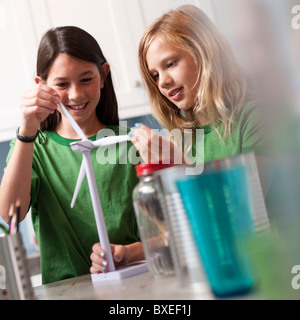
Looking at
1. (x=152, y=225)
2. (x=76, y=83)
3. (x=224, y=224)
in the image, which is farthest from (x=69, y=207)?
(x=224, y=224)

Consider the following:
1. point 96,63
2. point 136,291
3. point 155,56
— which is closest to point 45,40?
point 96,63

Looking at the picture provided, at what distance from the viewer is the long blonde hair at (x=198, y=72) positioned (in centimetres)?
126

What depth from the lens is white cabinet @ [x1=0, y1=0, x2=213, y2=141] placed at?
7.28 feet

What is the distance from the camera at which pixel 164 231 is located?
0.73 meters

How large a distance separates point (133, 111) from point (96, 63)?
3.30 feet

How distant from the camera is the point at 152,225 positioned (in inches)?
29.2

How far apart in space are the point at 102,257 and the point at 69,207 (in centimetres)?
45

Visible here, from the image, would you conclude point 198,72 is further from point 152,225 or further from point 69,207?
point 152,225

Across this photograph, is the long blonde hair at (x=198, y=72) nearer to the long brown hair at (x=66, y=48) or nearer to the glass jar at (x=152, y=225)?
the long brown hair at (x=66, y=48)

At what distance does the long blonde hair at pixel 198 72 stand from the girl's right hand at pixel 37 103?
41 centimetres

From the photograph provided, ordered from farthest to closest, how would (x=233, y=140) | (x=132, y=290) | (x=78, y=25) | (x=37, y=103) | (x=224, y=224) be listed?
(x=78, y=25)
(x=233, y=140)
(x=37, y=103)
(x=132, y=290)
(x=224, y=224)

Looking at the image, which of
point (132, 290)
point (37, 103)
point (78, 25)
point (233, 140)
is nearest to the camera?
point (132, 290)

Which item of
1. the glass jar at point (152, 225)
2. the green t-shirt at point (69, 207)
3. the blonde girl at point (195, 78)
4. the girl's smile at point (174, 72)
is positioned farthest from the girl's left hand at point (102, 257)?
the girl's smile at point (174, 72)

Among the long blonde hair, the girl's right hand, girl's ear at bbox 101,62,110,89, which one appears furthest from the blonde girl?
the girl's right hand
